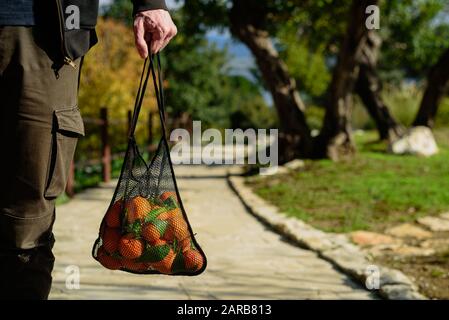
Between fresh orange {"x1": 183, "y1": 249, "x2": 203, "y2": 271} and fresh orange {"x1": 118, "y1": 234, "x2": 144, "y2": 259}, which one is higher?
fresh orange {"x1": 118, "y1": 234, "x2": 144, "y2": 259}

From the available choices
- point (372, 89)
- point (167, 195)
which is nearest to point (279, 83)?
point (372, 89)

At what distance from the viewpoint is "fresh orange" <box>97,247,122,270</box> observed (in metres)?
2.12

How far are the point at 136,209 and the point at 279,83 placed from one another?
920 cm

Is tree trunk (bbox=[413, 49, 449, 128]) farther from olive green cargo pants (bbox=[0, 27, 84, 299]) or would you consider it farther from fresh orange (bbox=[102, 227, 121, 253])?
olive green cargo pants (bbox=[0, 27, 84, 299])

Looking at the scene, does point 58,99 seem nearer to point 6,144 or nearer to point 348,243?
point 6,144

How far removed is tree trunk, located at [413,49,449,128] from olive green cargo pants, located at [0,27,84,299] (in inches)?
452

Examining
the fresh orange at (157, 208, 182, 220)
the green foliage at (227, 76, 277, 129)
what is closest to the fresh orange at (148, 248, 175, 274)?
the fresh orange at (157, 208, 182, 220)

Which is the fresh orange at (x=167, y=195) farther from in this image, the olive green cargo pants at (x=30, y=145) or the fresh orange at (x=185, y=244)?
A: the olive green cargo pants at (x=30, y=145)

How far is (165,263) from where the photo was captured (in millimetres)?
2088

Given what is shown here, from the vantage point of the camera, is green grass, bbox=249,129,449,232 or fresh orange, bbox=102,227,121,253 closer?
fresh orange, bbox=102,227,121,253

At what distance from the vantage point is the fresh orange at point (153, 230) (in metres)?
2.07

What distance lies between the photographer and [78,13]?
6.33 ft

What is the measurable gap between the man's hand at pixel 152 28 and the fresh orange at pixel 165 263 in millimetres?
604

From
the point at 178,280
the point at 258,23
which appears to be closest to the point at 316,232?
the point at 178,280
